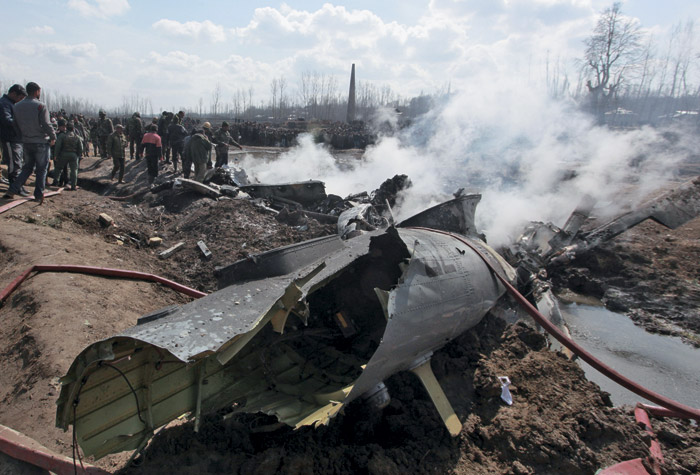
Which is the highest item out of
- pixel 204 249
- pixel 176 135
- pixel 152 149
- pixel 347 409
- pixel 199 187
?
pixel 176 135

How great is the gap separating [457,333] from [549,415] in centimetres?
113

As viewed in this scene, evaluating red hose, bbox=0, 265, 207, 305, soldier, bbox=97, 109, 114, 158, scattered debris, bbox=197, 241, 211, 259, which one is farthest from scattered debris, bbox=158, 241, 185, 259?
soldier, bbox=97, 109, 114, 158

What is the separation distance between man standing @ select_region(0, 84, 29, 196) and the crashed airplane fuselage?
22.8ft

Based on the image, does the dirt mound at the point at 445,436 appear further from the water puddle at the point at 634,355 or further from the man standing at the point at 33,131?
the man standing at the point at 33,131

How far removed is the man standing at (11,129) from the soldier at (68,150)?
1935 millimetres

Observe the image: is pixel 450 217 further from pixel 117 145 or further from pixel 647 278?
pixel 117 145

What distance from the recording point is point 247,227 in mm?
9070

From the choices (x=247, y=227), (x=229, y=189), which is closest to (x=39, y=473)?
(x=247, y=227)

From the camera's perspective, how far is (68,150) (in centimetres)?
1003

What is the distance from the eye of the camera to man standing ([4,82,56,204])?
7277mm

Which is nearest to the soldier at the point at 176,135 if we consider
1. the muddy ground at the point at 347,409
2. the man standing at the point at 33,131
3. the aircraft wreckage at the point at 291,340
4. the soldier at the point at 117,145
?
the soldier at the point at 117,145

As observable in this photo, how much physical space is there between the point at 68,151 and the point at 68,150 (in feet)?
0.12

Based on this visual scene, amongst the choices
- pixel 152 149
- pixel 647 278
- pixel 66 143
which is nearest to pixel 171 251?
pixel 66 143

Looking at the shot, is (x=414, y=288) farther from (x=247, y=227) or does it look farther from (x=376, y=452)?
(x=247, y=227)
